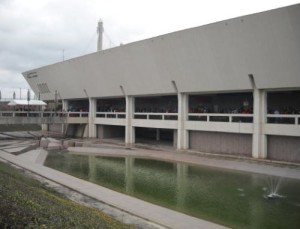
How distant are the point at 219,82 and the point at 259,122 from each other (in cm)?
453

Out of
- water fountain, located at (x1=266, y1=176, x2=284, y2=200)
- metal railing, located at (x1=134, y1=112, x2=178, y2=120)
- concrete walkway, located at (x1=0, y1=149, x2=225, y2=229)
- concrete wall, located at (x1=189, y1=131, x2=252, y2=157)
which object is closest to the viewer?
concrete walkway, located at (x1=0, y1=149, x2=225, y2=229)

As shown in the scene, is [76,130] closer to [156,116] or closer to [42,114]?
[42,114]

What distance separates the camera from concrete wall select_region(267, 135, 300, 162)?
25.9m

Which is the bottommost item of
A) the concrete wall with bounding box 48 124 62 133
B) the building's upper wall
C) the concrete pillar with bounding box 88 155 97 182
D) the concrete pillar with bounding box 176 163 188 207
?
the concrete pillar with bounding box 88 155 97 182

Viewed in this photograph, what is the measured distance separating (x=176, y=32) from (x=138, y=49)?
5.68 m

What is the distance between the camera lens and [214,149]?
3177 cm

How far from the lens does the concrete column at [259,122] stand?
27.0 metres

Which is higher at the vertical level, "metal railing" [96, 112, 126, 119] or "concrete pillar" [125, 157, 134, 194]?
"metal railing" [96, 112, 126, 119]

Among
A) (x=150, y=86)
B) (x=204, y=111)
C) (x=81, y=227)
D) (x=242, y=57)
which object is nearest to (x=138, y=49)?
(x=150, y=86)

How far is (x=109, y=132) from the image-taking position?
47.7 meters

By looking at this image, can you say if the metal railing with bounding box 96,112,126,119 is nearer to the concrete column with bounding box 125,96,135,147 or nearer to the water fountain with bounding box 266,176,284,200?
the concrete column with bounding box 125,96,135,147

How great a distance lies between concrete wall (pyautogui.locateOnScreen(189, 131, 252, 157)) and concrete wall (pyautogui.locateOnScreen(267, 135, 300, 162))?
1.91m

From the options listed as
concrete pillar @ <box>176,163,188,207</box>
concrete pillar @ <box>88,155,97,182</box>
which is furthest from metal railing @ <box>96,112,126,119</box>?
concrete pillar @ <box>176,163,188,207</box>

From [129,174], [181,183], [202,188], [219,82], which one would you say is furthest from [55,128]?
[202,188]
